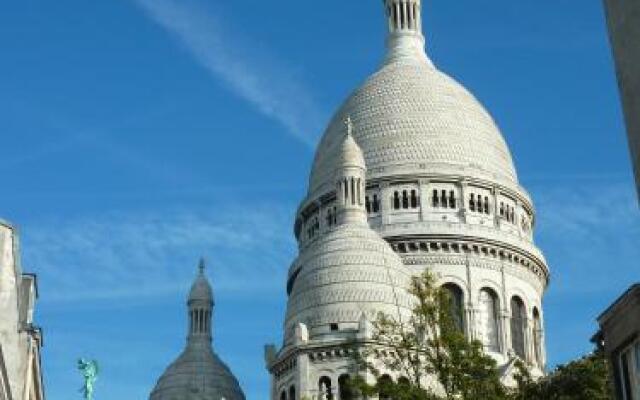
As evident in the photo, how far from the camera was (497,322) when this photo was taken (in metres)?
75.5

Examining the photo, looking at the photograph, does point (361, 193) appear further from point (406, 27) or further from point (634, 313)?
point (634, 313)

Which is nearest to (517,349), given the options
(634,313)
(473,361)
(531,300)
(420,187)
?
(531,300)

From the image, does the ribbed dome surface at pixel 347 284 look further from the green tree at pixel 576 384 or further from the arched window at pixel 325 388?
the green tree at pixel 576 384

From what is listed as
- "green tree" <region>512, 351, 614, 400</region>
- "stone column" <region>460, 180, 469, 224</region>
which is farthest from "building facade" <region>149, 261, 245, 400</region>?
"green tree" <region>512, 351, 614, 400</region>

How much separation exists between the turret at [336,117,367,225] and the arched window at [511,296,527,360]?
1234cm

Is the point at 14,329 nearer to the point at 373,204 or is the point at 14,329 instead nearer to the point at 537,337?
the point at 373,204

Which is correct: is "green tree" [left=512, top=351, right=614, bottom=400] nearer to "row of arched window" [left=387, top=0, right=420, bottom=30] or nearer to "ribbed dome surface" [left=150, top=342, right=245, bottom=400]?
"ribbed dome surface" [left=150, top=342, right=245, bottom=400]

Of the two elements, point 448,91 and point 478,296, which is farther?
point 448,91

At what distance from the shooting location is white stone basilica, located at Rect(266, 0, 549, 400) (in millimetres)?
63000

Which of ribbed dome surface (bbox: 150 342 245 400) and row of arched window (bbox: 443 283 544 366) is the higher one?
row of arched window (bbox: 443 283 544 366)

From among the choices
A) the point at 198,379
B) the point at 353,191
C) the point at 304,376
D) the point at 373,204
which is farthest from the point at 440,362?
the point at 373,204

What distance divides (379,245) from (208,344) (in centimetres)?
1520

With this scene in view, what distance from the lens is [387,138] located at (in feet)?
267

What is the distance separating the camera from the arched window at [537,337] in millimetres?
77500
